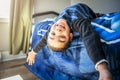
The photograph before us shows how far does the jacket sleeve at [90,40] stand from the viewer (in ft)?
2.78

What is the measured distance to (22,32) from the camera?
2098 millimetres

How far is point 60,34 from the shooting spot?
1.09m

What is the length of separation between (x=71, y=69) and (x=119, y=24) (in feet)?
1.38

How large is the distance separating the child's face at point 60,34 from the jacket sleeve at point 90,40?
0.29 feet

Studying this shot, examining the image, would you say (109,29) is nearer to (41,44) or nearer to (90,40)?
(90,40)

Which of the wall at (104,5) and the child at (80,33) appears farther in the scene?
the wall at (104,5)

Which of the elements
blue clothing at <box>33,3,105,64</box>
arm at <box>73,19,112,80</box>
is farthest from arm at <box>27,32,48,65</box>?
arm at <box>73,19,112,80</box>

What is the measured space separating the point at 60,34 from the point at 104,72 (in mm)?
423

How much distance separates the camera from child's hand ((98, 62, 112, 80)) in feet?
2.66

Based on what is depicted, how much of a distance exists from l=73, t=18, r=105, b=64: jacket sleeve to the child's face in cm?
9

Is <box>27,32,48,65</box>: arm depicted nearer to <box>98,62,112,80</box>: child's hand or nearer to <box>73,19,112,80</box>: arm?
<box>73,19,112,80</box>: arm

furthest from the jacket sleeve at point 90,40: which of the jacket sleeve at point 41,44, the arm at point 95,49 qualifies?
the jacket sleeve at point 41,44

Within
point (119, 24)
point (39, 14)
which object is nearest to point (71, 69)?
point (119, 24)

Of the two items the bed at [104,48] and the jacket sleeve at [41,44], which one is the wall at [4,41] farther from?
the bed at [104,48]
